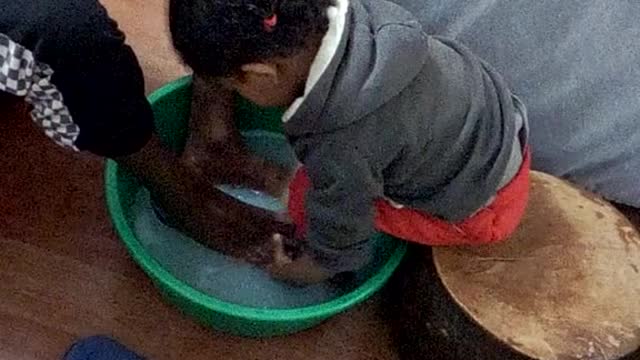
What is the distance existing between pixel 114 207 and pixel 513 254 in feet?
1.53

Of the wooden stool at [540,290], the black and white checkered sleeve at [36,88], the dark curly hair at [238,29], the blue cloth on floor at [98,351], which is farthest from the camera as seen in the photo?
the blue cloth on floor at [98,351]

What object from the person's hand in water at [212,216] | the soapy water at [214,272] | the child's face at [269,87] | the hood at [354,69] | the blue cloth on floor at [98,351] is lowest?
the blue cloth on floor at [98,351]

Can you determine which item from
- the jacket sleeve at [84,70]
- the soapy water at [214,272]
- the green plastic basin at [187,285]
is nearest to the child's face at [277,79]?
the jacket sleeve at [84,70]

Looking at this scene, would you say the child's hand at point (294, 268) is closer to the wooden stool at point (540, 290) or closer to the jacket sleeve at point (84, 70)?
the wooden stool at point (540, 290)

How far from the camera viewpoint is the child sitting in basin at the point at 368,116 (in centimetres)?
97

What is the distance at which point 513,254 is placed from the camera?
1.25 metres

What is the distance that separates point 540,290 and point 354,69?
0.37 metres

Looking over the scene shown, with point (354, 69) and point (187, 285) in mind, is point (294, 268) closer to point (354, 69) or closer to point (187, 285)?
point (187, 285)

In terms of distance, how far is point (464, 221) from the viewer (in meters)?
1.20

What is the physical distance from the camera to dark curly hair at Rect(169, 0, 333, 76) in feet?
3.08

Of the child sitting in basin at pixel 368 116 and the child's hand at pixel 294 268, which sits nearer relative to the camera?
the child sitting in basin at pixel 368 116

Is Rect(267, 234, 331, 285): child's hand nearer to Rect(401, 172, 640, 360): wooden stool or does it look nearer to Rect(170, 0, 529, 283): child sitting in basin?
Rect(170, 0, 529, 283): child sitting in basin

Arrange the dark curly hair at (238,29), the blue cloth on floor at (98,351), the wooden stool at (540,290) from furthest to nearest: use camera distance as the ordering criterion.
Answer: the blue cloth on floor at (98,351) → the wooden stool at (540,290) → the dark curly hair at (238,29)

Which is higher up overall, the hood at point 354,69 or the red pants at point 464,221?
the hood at point 354,69
